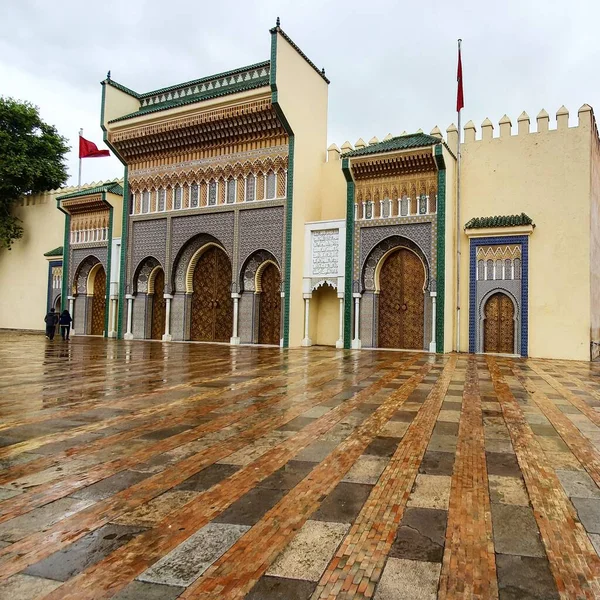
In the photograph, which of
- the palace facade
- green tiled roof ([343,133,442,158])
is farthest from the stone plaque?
green tiled roof ([343,133,442,158])

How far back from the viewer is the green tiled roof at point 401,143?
13.9m

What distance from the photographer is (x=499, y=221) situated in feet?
45.6

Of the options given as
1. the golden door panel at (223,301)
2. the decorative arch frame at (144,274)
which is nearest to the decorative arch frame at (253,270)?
the golden door panel at (223,301)

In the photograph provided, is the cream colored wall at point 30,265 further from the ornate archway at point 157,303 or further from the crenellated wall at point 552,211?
the crenellated wall at point 552,211

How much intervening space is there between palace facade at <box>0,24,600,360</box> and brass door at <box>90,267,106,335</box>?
36.0 inches

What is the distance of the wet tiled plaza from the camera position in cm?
184

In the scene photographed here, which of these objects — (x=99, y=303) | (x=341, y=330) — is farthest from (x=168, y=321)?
(x=341, y=330)

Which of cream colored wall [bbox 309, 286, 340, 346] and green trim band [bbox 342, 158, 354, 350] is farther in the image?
cream colored wall [bbox 309, 286, 340, 346]

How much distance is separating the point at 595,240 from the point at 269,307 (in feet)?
32.8

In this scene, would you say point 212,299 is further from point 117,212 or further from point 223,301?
point 117,212

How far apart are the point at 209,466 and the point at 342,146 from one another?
15261 mm

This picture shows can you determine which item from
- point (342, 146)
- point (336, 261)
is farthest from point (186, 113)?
point (336, 261)

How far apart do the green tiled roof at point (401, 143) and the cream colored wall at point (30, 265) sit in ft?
50.6

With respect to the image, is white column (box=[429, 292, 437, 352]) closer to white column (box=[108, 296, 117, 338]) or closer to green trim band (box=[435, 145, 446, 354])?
green trim band (box=[435, 145, 446, 354])
